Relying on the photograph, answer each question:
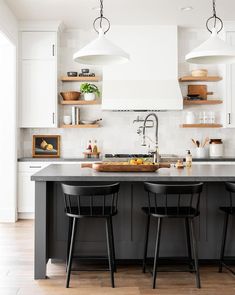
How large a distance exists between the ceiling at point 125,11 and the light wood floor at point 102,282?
3190mm

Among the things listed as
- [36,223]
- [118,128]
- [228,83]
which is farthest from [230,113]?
[36,223]

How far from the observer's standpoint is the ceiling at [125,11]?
5469 mm

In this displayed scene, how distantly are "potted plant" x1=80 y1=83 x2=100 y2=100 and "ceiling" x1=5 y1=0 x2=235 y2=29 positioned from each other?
2.98ft

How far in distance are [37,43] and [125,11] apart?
145cm

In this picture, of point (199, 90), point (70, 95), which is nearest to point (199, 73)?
point (199, 90)

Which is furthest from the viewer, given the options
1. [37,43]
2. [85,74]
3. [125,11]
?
[85,74]

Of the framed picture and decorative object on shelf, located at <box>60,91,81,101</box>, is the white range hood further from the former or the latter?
the framed picture

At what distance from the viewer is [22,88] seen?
21.1ft

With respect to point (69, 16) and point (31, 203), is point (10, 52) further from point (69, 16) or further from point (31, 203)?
point (31, 203)

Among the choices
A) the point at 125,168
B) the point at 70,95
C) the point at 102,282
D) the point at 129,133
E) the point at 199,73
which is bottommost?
the point at 102,282

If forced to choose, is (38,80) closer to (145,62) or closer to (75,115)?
(75,115)

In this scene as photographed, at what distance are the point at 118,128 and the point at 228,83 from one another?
1.78 m

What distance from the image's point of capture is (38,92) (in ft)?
21.1

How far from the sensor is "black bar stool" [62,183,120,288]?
11.3ft
